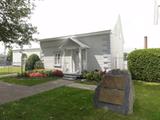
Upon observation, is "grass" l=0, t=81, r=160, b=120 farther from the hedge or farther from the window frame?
the window frame

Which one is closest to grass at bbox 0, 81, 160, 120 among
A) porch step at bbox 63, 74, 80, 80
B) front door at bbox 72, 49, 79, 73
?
porch step at bbox 63, 74, 80, 80

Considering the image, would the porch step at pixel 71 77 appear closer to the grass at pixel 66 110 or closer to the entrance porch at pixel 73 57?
the entrance porch at pixel 73 57

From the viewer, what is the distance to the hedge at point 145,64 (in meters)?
12.8

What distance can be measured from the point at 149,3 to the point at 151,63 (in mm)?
9408

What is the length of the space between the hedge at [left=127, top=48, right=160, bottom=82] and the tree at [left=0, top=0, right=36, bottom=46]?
29.2ft

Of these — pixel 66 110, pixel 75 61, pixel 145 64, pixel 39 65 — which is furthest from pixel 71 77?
pixel 66 110

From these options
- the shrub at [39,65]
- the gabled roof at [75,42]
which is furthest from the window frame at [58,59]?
the shrub at [39,65]

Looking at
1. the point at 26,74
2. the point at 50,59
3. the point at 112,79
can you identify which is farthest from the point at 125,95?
the point at 50,59

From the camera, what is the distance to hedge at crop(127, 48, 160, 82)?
1281 centimetres

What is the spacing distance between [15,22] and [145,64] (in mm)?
10630

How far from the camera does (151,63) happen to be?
12977 mm

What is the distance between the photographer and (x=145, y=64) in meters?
13.3

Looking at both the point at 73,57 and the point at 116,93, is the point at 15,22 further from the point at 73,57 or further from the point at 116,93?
the point at 116,93

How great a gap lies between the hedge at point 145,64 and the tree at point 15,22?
8.89m
